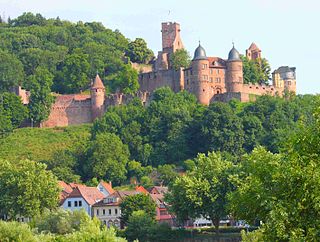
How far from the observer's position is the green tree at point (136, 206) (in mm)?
93688

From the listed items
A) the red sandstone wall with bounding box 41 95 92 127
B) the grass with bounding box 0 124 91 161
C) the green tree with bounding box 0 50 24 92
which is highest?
the green tree with bounding box 0 50 24 92

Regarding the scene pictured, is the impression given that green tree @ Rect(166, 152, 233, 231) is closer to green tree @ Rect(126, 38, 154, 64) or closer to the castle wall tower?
the castle wall tower

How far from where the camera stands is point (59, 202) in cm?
10494

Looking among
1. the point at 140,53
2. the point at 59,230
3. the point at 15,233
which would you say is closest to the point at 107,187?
the point at 59,230

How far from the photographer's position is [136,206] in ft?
308

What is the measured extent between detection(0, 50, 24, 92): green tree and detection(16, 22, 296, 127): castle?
5.05 meters

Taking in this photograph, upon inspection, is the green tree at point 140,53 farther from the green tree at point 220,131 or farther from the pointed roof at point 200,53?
the green tree at point 220,131

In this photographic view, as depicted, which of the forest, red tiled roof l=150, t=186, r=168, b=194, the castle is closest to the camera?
the forest

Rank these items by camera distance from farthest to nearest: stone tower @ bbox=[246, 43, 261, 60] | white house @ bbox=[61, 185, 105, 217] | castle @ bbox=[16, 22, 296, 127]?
1. stone tower @ bbox=[246, 43, 261, 60]
2. castle @ bbox=[16, 22, 296, 127]
3. white house @ bbox=[61, 185, 105, 217]

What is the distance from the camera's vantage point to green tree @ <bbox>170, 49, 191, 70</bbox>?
5468 inches

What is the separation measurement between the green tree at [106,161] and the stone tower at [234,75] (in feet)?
69.3

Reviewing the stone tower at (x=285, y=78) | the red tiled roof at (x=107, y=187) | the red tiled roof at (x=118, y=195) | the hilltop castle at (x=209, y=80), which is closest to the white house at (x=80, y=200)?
the red tiled roof at (x=118, y=195)

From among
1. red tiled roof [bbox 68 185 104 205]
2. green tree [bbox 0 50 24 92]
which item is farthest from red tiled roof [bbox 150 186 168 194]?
green tree [bbox 0 50 24 92]

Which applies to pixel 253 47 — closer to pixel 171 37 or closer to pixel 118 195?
pixel 171 37
